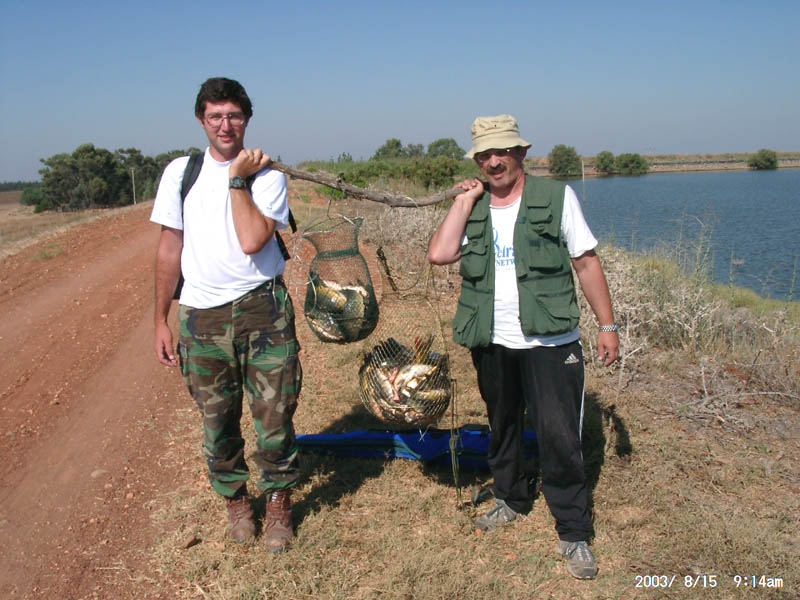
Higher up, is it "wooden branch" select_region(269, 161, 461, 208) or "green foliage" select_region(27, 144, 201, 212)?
"green foliage" select_region(27, 144, 201, 212)

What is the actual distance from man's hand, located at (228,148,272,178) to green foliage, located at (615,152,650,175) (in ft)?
116

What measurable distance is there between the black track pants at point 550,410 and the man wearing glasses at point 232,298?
1.12 m

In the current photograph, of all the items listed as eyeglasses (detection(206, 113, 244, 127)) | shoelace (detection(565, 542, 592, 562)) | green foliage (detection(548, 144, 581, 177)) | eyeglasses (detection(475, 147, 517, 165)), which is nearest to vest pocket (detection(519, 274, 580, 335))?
eyeglasses (detection(475, 147, 517, 165))

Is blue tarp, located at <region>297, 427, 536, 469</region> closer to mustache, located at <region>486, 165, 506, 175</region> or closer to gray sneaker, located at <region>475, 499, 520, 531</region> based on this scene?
gray sneaker, located at <region>475, 499, 520, 531</region>

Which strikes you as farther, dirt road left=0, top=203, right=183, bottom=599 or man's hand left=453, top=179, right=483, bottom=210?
dirt road left=0, top=203, right=183, bottom=599

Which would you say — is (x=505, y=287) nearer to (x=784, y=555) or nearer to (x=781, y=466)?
(x=784, y=555)

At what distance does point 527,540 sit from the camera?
388cm

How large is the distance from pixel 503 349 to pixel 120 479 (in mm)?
2922

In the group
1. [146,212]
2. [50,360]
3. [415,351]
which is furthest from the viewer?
[146,212]

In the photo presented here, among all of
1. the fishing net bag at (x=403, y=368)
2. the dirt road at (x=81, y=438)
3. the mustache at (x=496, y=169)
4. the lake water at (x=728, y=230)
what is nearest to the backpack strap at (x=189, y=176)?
the fishing net bag at (x=403, y=368)

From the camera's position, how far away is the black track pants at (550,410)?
11.4ft

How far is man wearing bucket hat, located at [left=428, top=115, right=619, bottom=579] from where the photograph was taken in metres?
3.38

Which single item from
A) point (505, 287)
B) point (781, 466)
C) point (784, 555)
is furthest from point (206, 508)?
point (781, 466)

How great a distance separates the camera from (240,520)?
3871 mm
